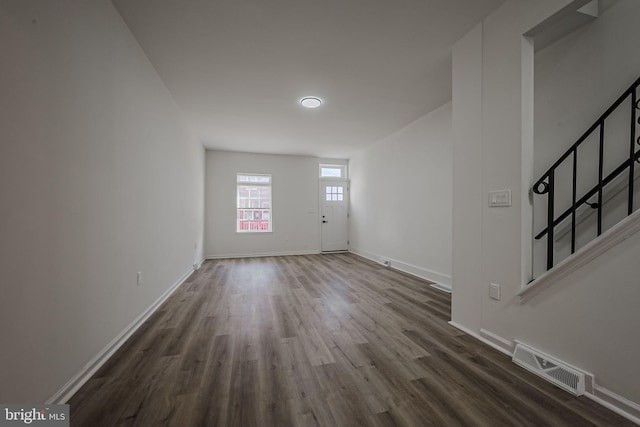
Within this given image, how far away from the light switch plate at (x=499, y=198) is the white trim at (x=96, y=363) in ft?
10.1

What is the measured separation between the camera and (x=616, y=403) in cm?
129

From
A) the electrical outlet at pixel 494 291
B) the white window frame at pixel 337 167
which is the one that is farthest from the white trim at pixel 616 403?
the white window frame at pixel 337 167

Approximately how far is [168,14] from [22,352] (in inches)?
94.9

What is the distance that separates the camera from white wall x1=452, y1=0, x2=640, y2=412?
132cm

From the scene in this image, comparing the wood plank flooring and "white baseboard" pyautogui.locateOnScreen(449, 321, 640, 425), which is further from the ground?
"white baseboard" pyautogui.locateOnScreen(449, 321, 640, 425)

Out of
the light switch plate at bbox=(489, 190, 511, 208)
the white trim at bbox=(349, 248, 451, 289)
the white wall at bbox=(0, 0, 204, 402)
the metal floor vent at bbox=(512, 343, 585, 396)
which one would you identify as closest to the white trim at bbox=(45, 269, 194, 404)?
the white wall at bbox=(0, 0, 204, 402)

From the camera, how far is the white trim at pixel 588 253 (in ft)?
4.17

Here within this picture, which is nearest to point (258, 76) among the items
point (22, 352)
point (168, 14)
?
point (168, 14)

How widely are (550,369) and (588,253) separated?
0.79 metres

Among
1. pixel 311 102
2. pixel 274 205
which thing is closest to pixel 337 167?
pixel 274 205

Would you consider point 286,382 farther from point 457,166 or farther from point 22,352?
point 457,166

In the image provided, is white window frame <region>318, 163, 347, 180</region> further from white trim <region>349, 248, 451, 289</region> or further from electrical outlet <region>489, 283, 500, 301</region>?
electrical outlet <region>489, 283, 500, 301</region>

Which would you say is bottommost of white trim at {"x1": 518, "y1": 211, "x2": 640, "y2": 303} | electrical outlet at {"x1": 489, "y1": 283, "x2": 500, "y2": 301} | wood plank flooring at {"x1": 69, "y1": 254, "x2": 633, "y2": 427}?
wood plank flooring at {"x1": 69, "y1": 254, "x2": 633, "y2": 427}

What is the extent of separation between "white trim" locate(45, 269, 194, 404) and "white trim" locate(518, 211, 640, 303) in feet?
9.69
